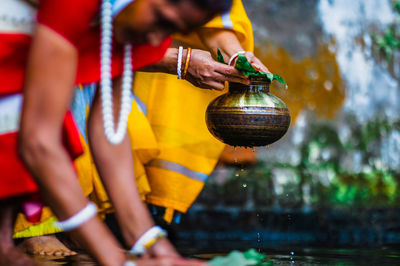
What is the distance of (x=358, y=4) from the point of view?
5512 millimetres

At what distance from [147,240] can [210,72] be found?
50.9 inches

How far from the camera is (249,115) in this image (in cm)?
297

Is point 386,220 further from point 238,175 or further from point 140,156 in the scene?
point 140,156

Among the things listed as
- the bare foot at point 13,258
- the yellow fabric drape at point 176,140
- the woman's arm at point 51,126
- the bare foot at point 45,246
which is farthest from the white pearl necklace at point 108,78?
the yellow fabric drape at point 176,140

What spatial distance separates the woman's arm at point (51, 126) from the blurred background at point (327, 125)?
3.34 meters

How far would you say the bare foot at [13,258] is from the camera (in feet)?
7.44

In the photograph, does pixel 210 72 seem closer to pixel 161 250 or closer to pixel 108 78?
pixel 108 78

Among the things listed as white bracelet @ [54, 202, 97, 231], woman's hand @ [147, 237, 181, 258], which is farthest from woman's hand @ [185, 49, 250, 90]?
white bracelet @ [54, 202, 97, 231]

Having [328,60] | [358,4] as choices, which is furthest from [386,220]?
[358,4]

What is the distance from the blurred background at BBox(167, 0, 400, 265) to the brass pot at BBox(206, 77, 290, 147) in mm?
2010

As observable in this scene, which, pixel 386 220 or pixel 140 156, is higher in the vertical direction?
pixel 140 156

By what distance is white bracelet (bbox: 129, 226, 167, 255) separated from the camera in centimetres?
194

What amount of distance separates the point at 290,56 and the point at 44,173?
385 cm

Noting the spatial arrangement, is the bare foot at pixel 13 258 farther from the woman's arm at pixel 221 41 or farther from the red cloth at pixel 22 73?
the woman's arm at pixel 221 41
